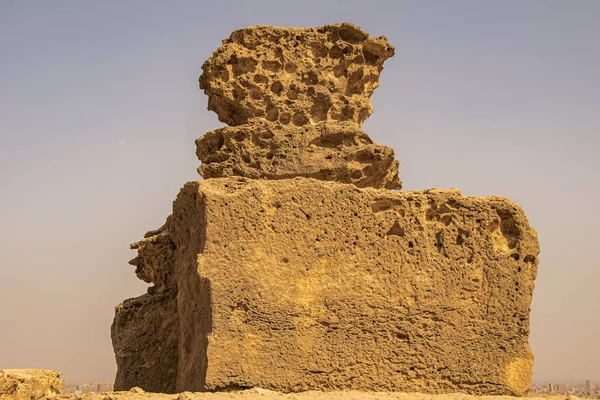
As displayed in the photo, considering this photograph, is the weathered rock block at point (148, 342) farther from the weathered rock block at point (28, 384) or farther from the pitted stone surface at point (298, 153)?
the pitted stone surface at point (298, 153)

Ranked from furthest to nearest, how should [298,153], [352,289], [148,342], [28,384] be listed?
[148,342], [298,153], [28,384], [352,289]

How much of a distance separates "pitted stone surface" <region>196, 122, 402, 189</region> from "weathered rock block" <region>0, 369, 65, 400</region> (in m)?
2.50

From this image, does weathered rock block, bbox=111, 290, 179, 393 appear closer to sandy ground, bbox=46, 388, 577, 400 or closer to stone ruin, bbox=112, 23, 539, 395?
stone ruin, bbox=112, 23, 539, 395

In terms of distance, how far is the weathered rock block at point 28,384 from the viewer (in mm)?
6816

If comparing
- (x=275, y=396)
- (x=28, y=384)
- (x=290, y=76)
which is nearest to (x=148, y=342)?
(x=28, y=384)

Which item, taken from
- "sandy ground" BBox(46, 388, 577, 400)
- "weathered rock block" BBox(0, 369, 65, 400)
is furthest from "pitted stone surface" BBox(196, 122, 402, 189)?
"weathered rock block" BBox(0, 369, 65, 400)

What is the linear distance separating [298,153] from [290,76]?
3.01 ft

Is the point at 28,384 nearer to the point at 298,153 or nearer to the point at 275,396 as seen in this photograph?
the point at 275,396

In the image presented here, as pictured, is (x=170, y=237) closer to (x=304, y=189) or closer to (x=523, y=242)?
(x=304, y=189)

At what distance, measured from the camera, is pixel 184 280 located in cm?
737

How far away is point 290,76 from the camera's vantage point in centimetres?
812

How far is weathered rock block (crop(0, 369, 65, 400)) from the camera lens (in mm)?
6816

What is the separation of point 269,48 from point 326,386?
3597mm

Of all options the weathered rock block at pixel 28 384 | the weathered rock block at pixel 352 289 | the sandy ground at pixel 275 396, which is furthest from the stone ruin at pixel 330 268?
the weathered rock block at pixel 28 384
